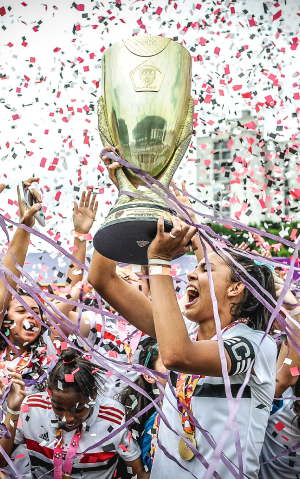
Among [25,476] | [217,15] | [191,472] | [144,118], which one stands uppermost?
[217,15]

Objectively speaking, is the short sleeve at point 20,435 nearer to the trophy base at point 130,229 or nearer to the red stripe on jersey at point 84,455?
the red stripe on jersey at point 84,455

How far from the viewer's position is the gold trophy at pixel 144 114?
77.2 inches

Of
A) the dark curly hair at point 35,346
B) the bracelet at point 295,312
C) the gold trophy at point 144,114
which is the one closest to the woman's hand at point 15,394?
the dark curly hair at point 35,346

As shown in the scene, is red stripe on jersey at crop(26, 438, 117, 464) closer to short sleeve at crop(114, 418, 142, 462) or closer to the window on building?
short sleeve at crop(114, 418, 142, 462)

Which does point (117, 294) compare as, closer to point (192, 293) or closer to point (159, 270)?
point (192, 293)

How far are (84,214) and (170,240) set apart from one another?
68.0 inches

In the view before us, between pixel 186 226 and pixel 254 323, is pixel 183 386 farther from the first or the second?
pixel 186 226

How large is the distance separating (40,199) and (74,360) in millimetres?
1175

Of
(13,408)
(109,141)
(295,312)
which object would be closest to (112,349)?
(13,408)

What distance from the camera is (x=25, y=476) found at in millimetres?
2896

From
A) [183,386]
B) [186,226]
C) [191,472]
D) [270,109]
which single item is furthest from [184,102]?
[270,109]

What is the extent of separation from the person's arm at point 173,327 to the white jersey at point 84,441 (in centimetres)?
143

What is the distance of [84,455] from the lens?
8.99 ft

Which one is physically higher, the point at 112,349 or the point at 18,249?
the point at 18,249
